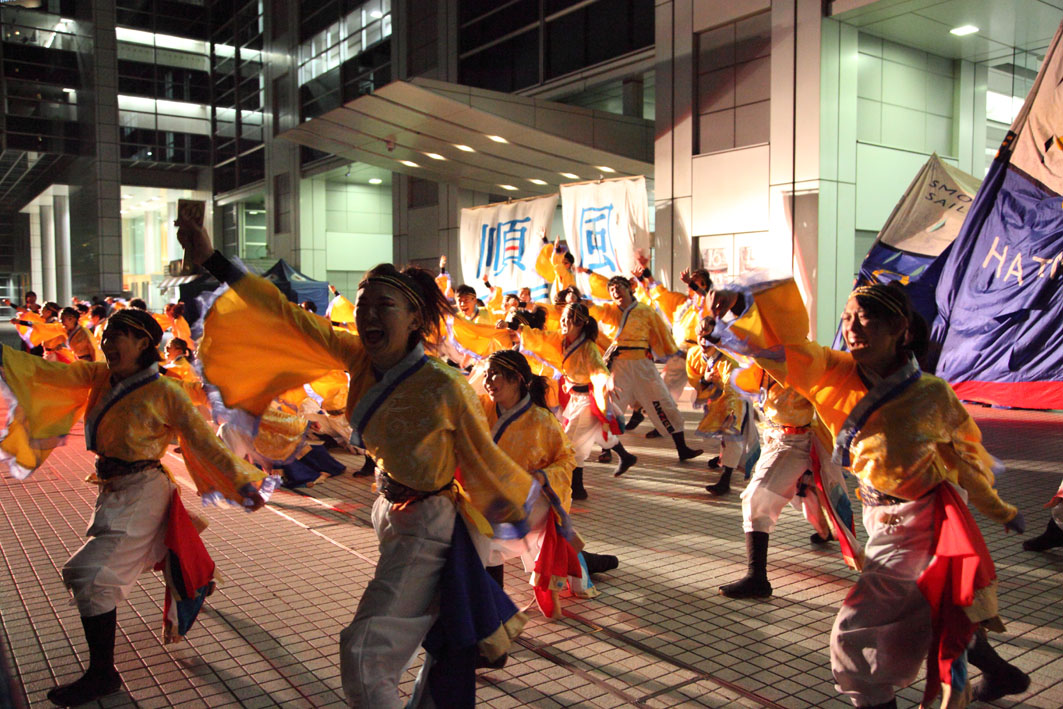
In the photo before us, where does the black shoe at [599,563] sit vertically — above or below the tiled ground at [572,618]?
above

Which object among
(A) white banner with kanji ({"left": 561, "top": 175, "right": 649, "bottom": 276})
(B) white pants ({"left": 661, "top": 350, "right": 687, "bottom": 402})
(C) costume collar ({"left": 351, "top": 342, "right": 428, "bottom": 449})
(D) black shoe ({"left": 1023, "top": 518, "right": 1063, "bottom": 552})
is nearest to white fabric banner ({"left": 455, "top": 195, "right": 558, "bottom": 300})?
(A) white banner with kanji ({"left": 561, "top": 175, "right": 649, "bottom": 276})

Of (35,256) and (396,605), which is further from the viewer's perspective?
(35,256)

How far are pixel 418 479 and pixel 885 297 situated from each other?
175 centimetres

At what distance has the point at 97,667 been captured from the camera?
3320 mm

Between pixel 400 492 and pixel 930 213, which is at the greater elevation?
pixel 930 213

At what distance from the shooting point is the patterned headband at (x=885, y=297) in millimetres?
2859

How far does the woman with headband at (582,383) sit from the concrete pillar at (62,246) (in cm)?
4040

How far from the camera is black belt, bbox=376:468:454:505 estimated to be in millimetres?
2613

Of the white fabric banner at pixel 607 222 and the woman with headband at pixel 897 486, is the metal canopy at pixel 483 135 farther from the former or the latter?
the woman with headband at pixel 897 486

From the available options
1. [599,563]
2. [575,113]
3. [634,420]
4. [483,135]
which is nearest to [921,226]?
[634,420]

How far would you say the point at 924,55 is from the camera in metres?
13.4

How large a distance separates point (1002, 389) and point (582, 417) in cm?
429

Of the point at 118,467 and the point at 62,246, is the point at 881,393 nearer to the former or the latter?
the point at 118,467

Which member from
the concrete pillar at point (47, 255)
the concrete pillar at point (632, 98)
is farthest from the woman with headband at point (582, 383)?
the concrete pillar at point (47, 255)
